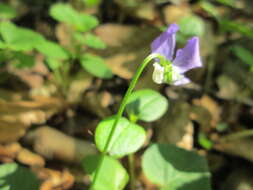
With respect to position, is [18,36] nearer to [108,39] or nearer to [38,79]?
[38,79]

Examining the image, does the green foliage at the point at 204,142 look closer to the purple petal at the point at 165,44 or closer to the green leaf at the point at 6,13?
the purple petal at the point at 165,44

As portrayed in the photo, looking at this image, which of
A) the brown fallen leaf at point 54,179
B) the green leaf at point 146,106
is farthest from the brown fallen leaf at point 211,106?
the brown fallen leaf at point 54,179

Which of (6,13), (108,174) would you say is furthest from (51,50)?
(108,174)

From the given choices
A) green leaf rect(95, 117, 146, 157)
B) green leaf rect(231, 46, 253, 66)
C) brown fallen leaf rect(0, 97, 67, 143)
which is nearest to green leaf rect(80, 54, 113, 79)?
brown fallen leaf rect(0, 97, 67, 143)

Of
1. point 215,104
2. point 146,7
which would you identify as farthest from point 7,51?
point 215,104

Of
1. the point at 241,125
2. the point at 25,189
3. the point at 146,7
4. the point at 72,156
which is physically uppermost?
the point at 146,7

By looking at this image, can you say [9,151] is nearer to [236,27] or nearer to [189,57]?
[189,57]
